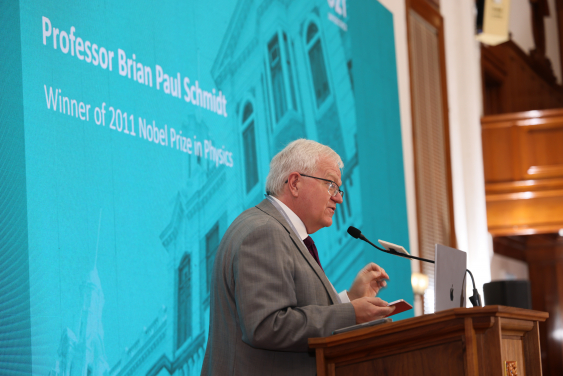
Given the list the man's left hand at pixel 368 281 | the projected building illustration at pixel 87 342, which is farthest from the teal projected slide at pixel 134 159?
the man's left hand at pixel 368 281

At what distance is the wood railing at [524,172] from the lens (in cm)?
857

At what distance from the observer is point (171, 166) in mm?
3553

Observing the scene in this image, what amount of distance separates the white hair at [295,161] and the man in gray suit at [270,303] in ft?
0.40

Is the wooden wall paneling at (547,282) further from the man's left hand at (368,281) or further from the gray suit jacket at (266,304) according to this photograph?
the gray suit jacket at (266,304)

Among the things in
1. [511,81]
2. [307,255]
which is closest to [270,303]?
[307,255]

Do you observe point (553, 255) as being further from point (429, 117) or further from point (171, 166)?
point (171, 166)

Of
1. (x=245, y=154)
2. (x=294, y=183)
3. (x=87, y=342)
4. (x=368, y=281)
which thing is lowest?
(x=87, y=342)

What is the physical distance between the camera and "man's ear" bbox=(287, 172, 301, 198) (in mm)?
2561

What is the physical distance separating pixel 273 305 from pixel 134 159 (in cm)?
147

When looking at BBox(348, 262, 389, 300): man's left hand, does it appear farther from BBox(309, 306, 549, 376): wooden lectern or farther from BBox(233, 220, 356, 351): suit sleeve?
BBox(309, 306, 549, 376): wooden lectern

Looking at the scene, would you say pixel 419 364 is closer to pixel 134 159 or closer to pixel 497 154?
pixel 134 159

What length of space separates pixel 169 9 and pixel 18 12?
1.05 metres

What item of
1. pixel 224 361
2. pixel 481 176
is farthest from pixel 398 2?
pixel 224 361

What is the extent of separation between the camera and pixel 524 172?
28.5ft
